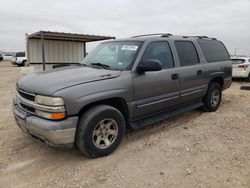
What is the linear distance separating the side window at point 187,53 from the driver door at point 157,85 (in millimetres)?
314

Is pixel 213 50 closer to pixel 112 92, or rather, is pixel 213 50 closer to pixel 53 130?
pixel 112 92

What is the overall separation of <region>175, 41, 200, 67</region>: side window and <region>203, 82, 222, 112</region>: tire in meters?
0.90

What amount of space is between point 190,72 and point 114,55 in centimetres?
172

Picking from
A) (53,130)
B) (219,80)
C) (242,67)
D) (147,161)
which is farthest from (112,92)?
(242,67)

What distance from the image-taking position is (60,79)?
3.36m

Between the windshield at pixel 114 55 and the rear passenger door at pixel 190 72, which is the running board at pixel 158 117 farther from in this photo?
the windshield at pixel 114 55

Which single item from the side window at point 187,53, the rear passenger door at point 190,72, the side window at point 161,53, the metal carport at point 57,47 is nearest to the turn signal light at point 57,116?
the side window at point 161,53

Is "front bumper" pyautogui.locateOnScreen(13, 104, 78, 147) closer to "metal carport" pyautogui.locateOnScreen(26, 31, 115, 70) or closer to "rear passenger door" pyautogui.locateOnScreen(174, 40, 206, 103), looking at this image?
"rear passenger door" pyautogui.locateOnScreen(174, 40, 206, 103)

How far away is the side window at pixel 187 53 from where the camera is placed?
483 centimetres

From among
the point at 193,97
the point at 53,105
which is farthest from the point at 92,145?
the point at 193,97

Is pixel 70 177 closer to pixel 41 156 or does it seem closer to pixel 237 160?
pixel 41 156

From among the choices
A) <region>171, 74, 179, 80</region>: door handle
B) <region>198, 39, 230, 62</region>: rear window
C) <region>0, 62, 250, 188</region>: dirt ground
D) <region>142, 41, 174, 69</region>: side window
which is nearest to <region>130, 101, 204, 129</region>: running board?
<region>0, 62, 250, 188</region>: dirt ground

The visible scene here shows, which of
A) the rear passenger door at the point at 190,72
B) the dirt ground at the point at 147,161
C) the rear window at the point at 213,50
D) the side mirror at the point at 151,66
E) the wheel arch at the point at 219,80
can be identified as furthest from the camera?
the wheel arch at the point at 219,80

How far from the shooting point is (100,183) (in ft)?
9.60
